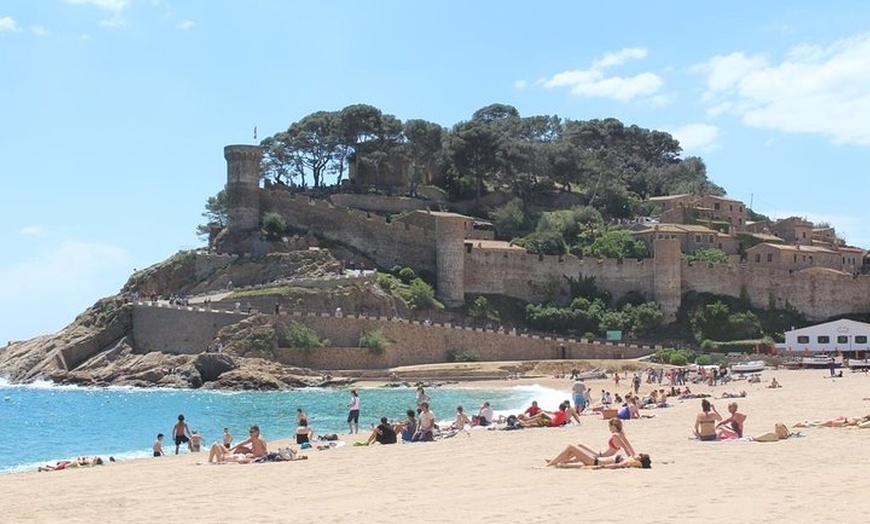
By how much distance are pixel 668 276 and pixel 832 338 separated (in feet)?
31.6

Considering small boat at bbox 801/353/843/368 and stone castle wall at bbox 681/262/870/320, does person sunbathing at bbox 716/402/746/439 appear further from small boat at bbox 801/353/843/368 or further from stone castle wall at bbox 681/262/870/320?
stone castle wall at bbox 681/262/870/320

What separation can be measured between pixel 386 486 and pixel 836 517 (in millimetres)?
5610

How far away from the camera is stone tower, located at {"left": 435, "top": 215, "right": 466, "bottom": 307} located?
56.4 meters

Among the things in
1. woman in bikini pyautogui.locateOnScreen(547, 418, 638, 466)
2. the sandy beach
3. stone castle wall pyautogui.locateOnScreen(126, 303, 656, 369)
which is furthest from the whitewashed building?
woman in bikini pyautogui.locateOnScreen(547, 418, 638, 466)

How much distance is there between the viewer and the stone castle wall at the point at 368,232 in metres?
58.5

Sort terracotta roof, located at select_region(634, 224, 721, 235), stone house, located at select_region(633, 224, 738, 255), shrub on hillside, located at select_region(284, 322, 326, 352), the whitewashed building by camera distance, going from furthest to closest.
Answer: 1. terracotta roof, located at select_region(634, 224, 721, 235)
2. stone house, located at select_region(633, 224, 738, 255)
3. the whitewashed building
4. shrub on hillside, located at select_region(284, 322, 326, 352)

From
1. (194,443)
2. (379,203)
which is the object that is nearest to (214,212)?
(379,203)

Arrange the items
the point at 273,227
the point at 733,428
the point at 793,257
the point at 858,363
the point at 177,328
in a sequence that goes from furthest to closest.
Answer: the point at 793,257, the point at 273,227, the point at 177,328, the point at 858,363, the point at 733,428

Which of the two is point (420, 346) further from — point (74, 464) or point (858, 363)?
point (74, 464)

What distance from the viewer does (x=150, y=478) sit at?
15.6 metres

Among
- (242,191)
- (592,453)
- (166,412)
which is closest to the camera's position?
(592,453)

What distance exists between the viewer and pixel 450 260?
186ft

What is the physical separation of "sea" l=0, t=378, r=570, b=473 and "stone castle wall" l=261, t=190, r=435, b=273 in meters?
15.6

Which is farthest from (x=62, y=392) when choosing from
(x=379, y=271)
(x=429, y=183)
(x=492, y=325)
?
(x=429, y=183)
